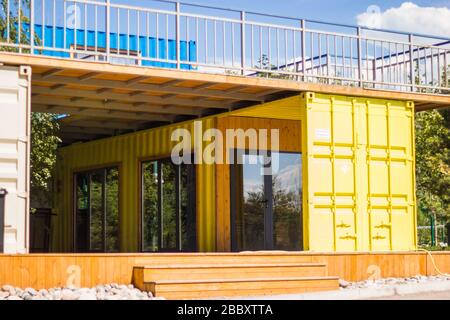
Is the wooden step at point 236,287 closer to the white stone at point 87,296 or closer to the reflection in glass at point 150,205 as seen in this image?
the white stone at point 87,296

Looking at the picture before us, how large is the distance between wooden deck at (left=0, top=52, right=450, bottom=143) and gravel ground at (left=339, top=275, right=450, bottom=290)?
337 cm

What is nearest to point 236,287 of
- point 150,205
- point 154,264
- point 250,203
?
point 154,264

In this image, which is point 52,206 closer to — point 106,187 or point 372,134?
point 106,187

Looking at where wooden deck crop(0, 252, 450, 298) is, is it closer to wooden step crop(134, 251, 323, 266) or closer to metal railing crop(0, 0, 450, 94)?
wooden step crop(134, 251, 323, 266)

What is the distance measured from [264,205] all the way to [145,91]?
370 centimetres

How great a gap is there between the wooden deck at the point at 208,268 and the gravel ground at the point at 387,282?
16cm

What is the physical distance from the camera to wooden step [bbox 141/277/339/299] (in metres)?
11.4

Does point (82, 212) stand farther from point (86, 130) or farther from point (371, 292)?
point (371, 292)

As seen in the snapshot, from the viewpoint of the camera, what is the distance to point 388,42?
16.1m

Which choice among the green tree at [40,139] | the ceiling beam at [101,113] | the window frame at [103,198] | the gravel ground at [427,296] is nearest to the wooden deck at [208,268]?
the gravel ground at [427,296]

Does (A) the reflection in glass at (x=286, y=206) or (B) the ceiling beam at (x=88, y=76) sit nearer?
(B) the ceiling beam at (x=88, y=76)

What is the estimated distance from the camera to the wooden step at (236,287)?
448 inches
